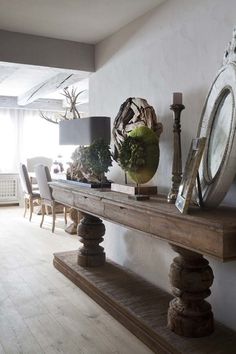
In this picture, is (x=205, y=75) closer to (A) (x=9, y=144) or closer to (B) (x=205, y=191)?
(B) (x=205, y=191)

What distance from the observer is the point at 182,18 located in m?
2.52

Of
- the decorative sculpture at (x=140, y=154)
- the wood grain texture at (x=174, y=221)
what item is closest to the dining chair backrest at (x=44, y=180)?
the wood grain texture at (x=174, y=221)

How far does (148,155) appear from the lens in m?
2.42

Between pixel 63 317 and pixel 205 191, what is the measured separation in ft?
4.56

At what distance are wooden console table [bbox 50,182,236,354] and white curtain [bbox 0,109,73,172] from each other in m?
5.08

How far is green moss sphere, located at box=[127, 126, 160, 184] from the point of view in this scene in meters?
2.42

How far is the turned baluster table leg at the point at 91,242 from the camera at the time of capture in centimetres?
332

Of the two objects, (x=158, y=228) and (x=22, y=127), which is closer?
(x=158, y=228)

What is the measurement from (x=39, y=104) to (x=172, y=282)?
6.35 m

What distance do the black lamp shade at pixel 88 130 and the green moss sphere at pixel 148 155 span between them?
736 millimetres

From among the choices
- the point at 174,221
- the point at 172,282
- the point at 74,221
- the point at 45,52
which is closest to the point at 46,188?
the point at 74,221

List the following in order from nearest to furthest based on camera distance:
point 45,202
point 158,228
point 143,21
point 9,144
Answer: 1. point 158,228
2. point 143,21
3. point 45,202
4. point 9,144

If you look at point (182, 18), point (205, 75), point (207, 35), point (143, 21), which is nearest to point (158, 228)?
point (205, 75)

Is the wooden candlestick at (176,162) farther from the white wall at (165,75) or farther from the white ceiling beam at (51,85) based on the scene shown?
the white ceiling beam at (51,85)
